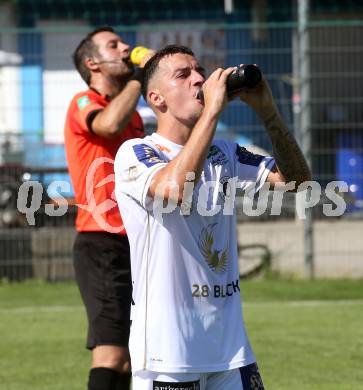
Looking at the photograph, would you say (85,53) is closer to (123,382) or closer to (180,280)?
(123,382)

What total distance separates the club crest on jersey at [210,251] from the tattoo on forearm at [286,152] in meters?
0.41

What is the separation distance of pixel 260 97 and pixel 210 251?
595 mm

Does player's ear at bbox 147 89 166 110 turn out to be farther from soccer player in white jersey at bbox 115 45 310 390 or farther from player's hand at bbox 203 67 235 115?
player's hand at bbox 203 67 235 115

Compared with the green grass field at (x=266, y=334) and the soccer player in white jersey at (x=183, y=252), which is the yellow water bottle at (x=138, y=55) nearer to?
the soccer player in white jersey at (x=183, y=252)

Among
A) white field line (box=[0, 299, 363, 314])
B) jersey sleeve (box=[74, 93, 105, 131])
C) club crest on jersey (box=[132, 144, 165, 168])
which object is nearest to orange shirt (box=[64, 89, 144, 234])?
jersey sleeve (box=[74, 93, 105, 131])

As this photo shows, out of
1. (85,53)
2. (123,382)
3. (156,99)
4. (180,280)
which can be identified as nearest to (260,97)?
(156,99)

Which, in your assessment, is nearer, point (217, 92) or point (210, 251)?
point (217, 92)

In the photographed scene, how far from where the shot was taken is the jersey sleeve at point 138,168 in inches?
157

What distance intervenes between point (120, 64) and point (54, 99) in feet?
21.7

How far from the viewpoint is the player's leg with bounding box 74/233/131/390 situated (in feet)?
18.6

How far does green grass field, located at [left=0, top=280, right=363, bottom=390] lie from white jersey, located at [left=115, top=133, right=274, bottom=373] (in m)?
2.99

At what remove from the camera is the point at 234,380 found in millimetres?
4027

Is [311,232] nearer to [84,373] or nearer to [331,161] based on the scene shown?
[331,161]

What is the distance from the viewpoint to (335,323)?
31.1 feet
